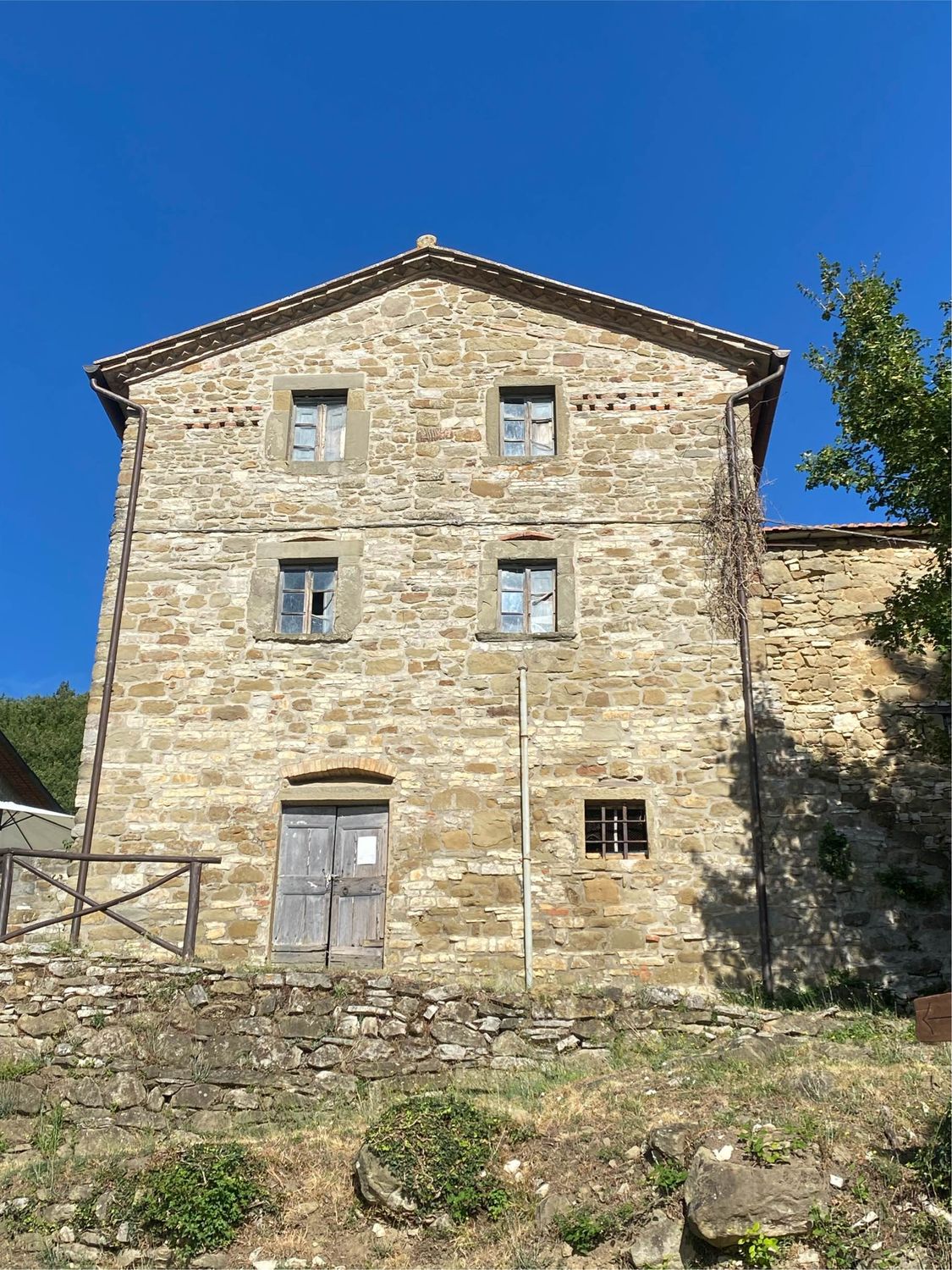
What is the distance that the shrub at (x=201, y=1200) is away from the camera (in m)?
6.91

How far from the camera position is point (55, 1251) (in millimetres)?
6977

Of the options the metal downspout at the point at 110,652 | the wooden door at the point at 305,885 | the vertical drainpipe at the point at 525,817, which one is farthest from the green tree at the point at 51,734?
the vertical drainpipe at the point at 525,817

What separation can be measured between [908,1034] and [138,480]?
1047 cm

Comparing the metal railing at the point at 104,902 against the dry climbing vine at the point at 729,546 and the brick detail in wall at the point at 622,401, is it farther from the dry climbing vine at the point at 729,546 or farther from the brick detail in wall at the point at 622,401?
the brick detail in wall at the point at 622,401

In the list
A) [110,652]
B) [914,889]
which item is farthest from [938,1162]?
[110,652]

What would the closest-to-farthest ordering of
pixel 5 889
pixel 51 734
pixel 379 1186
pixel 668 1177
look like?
pixel 668 1177, pixel 379 1186, pixel 5 889, pixel 51 734

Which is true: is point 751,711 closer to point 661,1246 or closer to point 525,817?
point 525,817

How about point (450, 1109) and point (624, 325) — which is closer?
point (450, 1109)

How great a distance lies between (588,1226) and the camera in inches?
251

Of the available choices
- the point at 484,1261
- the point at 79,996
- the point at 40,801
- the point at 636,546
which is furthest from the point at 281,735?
the point at 40,801

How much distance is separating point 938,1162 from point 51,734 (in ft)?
94.7

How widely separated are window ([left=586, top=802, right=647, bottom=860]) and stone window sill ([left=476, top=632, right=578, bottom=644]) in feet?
6.42

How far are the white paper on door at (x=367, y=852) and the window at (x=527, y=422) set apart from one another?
5.06m

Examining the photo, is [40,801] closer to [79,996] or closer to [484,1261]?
[79,996]
